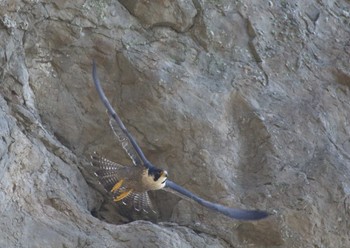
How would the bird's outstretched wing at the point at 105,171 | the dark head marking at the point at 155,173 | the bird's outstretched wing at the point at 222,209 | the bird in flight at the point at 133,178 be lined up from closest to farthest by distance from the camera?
the bird's outstretched wing at the point at 222,209 < the bird in flight at the point at 133,178 < the dark head marking at the point at 155,173 < the bird's outstretched wing at the point at 105,171

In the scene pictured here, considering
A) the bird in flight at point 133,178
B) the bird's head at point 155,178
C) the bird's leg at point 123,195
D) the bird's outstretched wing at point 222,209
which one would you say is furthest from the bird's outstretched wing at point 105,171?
the bird's outstretched wing at point 222,209

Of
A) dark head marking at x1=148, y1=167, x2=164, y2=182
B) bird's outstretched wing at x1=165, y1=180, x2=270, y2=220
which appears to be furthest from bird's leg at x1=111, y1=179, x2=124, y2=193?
bird's outstretched wing at x1=165, y1=180, x2=270, y2=220

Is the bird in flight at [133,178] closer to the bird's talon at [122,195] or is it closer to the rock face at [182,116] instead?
the bird's talon at [122,195]

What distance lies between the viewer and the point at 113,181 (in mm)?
8344

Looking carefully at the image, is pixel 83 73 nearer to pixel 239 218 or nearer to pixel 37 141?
pixel 37 141

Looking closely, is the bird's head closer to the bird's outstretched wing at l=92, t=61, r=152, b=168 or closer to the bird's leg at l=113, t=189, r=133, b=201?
the bird's outstretched wing at l=92, t=61, r=152, b=168

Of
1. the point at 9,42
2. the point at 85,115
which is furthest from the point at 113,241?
the point at 9,42

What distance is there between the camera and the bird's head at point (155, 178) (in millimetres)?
7977

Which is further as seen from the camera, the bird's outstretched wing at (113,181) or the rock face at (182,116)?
the bird's outstretched wing at (113,181)

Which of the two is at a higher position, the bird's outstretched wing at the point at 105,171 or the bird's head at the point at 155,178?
the bird's head at the point at 155,178

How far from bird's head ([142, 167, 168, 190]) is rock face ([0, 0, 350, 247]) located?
36 cm

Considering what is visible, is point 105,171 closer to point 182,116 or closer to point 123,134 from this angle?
point 123,134

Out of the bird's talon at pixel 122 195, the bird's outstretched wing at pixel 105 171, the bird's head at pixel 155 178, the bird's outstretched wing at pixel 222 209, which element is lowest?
the bird's talon at pixel 122 195

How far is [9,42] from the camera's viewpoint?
810 centimetres
